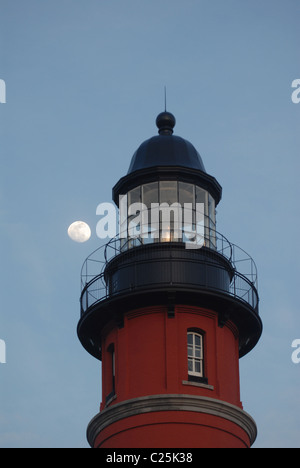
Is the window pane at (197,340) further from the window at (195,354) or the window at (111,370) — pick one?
the window at (111,370)

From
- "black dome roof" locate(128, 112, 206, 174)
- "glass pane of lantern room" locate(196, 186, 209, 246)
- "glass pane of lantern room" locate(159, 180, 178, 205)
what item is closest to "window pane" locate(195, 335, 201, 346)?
"glass pane of lantern room" locate(196, 186, 209, 246)

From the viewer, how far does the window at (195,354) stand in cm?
3972

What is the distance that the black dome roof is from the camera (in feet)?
142

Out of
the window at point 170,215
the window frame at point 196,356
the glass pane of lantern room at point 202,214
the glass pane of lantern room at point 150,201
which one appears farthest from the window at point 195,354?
the glass pane of lantern room at point 150,201

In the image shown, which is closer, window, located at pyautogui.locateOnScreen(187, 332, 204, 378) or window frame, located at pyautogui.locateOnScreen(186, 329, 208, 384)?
window frame, located at pyautogui.locateOnScreen(186, 329, 208, 384)

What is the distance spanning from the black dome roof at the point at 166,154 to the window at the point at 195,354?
658 cm

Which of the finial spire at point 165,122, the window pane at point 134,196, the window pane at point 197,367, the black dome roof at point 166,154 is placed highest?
the finial spire at point 165,122

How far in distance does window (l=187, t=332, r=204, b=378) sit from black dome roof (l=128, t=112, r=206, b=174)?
658cm

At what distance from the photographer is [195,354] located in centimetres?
3997

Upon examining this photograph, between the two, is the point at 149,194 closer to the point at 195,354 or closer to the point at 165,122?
the point at 165,122

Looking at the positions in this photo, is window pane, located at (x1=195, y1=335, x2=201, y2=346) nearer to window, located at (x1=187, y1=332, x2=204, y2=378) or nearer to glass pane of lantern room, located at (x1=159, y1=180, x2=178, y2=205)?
window, located at (x1=187, y1=332, x2=204, y2=378)

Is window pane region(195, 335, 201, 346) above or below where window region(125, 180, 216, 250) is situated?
below

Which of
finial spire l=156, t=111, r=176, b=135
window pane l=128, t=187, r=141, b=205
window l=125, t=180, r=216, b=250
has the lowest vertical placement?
window l=125, t=180, r=216, b=250
